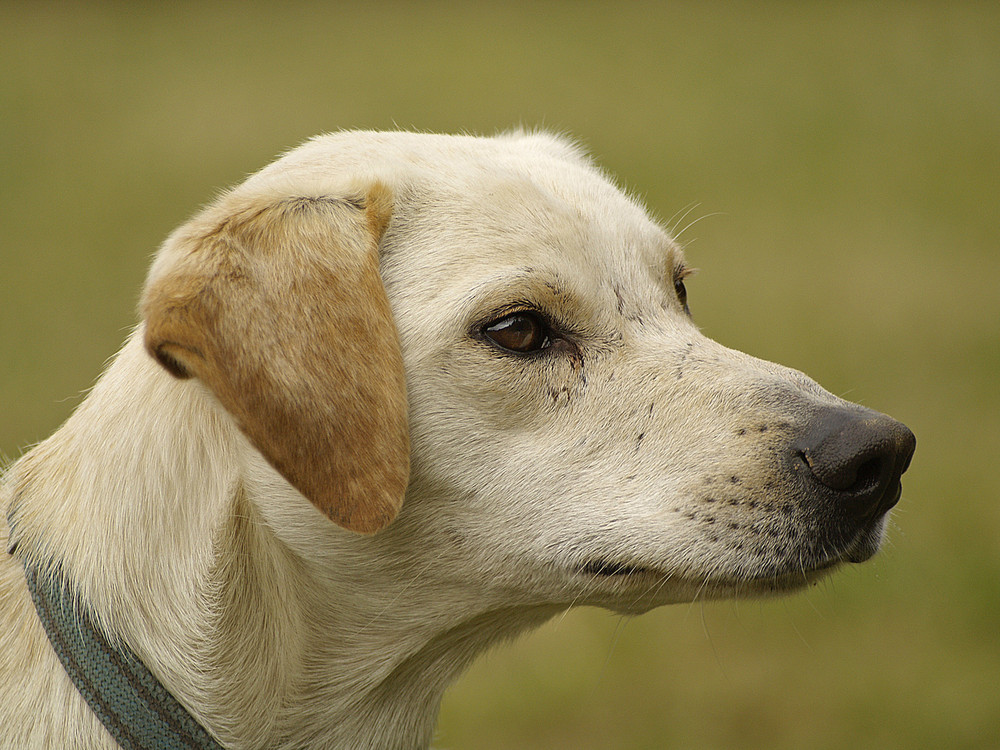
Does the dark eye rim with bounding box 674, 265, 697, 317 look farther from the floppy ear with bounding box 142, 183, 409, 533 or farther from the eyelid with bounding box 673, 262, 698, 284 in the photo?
the floppy ear with bounding box 142, 183, 409, 533

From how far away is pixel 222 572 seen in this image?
243 centimetres

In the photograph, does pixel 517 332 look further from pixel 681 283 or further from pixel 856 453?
pixel 681 283

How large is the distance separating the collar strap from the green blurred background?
2347mm

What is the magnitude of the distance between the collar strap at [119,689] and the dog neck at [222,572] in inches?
1.3

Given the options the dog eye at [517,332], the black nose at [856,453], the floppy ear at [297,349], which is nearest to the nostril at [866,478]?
the black nose at [856,453]

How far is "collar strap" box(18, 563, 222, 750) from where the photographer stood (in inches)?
95.3

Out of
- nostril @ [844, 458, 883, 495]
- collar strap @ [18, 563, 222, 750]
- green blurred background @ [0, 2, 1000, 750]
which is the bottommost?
green blurred background @ [0, 2, 1000, 750]

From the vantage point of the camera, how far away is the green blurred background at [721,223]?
206 inches

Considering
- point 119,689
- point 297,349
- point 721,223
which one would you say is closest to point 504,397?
point 297,349

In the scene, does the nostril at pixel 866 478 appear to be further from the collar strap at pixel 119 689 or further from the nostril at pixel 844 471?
the collar strap at pixel 119 689

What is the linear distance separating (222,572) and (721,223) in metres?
10.5

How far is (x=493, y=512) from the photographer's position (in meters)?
2.51

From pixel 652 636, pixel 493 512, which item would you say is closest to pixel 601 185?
pixel 493 512

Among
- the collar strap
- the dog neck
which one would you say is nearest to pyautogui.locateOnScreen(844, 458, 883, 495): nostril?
the dog neck
